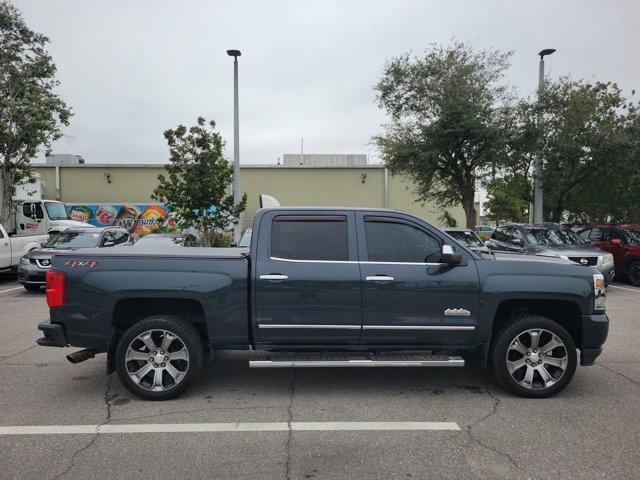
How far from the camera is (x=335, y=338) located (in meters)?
4.61

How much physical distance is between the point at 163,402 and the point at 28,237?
38.5 feet

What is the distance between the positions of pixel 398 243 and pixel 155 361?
2.61 m

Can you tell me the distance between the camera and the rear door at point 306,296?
4543 mm

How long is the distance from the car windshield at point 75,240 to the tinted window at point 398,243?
9.59 m

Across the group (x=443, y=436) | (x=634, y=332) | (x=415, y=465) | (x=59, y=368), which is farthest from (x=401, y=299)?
(x=634, y=332)

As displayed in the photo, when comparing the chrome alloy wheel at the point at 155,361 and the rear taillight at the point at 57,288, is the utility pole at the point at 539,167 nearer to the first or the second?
the chrome alloy wheel at the point at 155,361

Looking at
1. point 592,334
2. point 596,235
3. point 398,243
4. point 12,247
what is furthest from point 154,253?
point 596,235

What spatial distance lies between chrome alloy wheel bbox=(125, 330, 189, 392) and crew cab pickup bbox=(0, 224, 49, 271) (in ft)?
33.5

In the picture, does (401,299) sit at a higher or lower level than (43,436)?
higher

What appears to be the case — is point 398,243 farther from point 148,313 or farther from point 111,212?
point 111,212

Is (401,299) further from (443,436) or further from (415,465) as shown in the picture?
(415,465)

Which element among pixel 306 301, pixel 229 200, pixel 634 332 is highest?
pixel 229 200

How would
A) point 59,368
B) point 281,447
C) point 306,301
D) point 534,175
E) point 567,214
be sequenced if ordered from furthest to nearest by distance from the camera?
point 567,214 < point 534,175 < point 59,368 < point 306,301 < point 281,447

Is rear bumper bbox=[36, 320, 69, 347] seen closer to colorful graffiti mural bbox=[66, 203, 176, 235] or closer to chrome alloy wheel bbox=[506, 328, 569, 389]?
chrome alloy wheel bbox=[506, 328, 569, 389]
